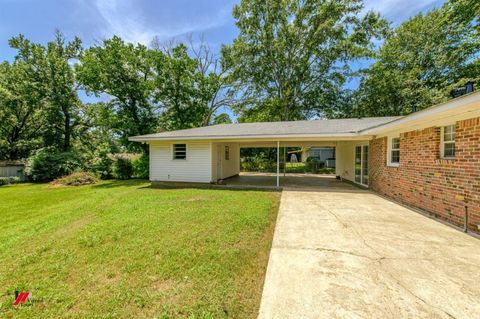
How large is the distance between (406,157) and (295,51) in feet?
59.9

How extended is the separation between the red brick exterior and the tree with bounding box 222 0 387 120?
1555cm

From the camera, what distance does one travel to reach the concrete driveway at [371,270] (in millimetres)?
2084

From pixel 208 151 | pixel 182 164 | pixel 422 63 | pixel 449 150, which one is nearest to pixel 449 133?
pixel 449 150

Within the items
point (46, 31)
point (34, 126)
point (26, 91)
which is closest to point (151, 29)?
point (46, 31)

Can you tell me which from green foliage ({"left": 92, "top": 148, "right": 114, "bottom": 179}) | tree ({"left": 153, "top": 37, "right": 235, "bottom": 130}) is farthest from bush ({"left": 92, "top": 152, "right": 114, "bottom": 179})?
tree ({"left": 153, "top": 37, "right": 235, "bottom": 130})

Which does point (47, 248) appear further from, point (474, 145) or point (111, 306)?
point (474, 145)

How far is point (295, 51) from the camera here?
21.1m

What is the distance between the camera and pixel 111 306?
7.47 feet

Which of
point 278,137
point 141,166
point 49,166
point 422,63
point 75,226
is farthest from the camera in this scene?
point 422,63

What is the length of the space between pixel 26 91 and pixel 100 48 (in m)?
7.77

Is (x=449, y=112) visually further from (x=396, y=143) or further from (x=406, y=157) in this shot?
(x=396, y=143)

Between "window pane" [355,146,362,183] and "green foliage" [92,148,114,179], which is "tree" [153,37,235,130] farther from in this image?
"window pane" [355,146,362,183]

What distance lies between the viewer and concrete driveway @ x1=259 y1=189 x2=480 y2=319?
2084 mm

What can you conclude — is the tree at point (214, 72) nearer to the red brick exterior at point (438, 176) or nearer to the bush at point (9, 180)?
the bush at point (9, 180)
